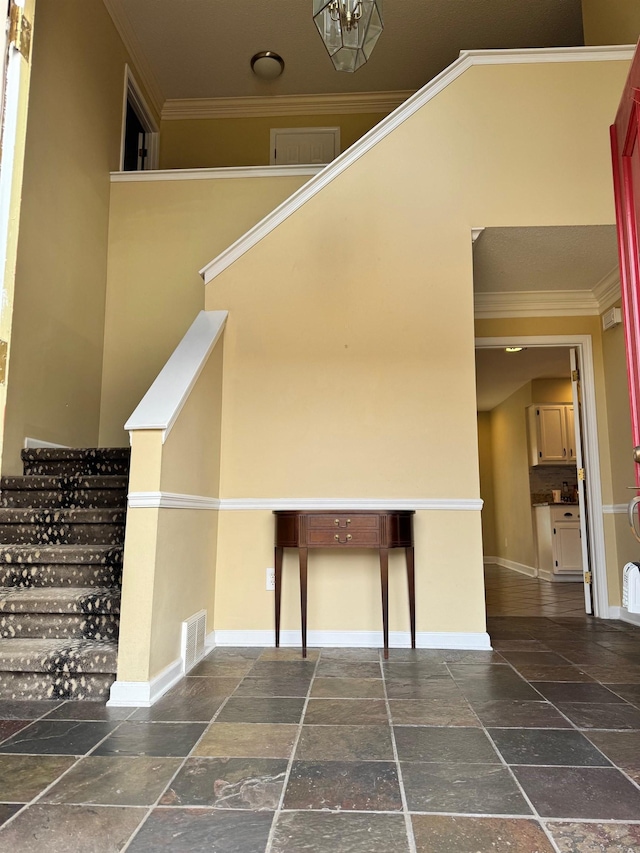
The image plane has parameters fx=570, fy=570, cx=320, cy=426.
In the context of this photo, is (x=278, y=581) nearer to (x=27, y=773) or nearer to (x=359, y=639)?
(x=359, y=639)

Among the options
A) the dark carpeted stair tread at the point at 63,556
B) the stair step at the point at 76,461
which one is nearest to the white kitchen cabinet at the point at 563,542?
the stair step at the point at 76,461

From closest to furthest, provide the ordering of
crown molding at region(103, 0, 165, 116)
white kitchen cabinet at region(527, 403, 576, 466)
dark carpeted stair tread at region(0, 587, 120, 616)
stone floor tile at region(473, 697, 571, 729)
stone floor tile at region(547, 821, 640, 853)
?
1. stone floor tile at region(547, 821, 640, 853)
2. stone floor tile at region(473, 697, 571, 729)
3. dark carpeted stair tread at region(0, 587, 120, 616)
4. crown molding at region(103, 0, 165, 116)
5. white kitchen cabinet at region(527, 403, 576, 466)

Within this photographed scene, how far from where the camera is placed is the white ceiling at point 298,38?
5.28 meters

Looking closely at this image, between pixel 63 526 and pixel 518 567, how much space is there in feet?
22.7

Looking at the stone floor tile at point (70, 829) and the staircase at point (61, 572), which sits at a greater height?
the staircase at point (61, 572)

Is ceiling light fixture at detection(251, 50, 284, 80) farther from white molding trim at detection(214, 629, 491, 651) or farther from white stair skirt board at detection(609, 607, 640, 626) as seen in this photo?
white stair skirt board at detection(609, 607, 640, 626)

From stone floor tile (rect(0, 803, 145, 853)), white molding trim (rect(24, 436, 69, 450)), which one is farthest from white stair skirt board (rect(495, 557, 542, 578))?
stone floor tile (rect(0, 803, 145, 853))

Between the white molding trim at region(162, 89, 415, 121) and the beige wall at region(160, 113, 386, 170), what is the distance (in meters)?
0.05

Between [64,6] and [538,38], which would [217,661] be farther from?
[538,38]

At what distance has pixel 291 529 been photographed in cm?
312

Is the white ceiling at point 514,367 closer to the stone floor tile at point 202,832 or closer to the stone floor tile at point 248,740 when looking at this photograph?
the stone floor tile at point 248,740

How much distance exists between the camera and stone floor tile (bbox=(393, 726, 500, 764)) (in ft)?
5.92

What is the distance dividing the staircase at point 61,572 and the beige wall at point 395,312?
73 cm

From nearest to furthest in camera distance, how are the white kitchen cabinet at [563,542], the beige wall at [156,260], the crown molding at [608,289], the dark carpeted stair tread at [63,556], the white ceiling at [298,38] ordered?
the dark carpeted stair tread at [63,556]
the crown molding at [608,289]
the beige wall at [156,260]
the white ceiling at [298,38]
the white kitchen cabinet at [563,542]
